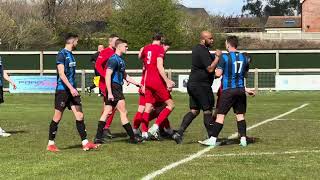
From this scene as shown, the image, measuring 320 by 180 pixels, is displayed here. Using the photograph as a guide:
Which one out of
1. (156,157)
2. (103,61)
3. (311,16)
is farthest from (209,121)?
(311,16)

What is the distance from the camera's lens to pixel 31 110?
21.2 metres

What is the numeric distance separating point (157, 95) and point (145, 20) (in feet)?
135

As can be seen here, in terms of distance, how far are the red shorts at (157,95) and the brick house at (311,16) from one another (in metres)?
84.6

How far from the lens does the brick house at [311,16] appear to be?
93.8 meters

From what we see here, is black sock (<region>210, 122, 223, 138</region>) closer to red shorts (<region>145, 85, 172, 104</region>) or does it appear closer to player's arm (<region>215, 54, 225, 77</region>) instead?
player's arm (<region>215, 54, 225, 77</region>)

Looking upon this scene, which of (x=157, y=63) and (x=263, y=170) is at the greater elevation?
(x=157, y=63)

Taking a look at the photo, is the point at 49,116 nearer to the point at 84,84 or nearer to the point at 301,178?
the point at 301,178

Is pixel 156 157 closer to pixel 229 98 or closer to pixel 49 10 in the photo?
pixel 229 98

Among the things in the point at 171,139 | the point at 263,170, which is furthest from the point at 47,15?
the point at 263,170

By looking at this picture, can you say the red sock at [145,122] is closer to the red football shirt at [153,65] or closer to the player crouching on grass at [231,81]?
the red football shirt at [153,65]

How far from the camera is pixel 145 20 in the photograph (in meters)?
52.7

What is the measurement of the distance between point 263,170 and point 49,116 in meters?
11.2

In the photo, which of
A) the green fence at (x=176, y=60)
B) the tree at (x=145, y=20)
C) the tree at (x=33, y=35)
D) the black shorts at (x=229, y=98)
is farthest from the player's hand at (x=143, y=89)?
the tree at (x=33, y=35)

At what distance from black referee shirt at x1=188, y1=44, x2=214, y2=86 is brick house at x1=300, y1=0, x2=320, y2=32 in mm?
84978
